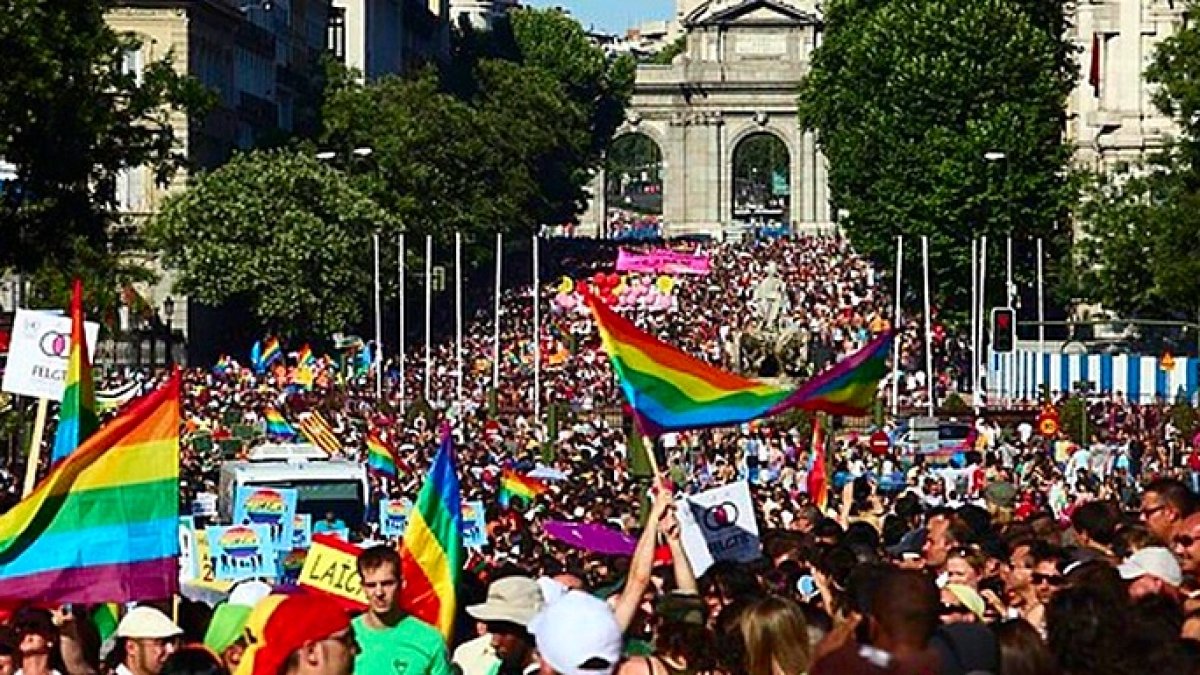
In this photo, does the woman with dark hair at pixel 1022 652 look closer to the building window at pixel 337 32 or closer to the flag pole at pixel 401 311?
the flag pole at pixel 401 311

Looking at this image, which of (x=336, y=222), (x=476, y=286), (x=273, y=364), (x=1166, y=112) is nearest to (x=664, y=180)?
(x=476, y=286)

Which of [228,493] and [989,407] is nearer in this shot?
[228,493]

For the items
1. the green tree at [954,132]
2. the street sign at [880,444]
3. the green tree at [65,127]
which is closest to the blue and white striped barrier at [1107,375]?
the street sign at [880,444]

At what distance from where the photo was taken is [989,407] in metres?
66.7

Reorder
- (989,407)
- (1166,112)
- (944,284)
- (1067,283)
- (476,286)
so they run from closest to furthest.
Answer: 1. (1166,112)
2. (989,407)
3. (1067,283)
4. (944,284)
5. (476,286)

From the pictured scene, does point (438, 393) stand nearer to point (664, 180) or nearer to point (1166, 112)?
point (1166, 112)

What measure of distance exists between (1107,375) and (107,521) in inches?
1800

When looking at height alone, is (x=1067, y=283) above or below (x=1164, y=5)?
below

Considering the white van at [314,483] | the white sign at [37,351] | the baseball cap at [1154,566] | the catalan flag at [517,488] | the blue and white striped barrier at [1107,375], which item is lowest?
the white van at [314,483]

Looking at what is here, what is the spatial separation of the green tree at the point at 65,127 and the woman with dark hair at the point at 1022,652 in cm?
3006

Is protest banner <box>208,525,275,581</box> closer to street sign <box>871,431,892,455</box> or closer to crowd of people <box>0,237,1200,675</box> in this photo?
crowd of people <box>0,237,1200,675</box>

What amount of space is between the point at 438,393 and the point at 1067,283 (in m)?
13.6

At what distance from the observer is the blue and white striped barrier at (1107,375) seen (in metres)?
58.7

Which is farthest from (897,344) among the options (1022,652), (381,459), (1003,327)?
(1022,652)
